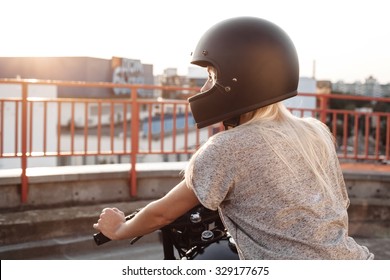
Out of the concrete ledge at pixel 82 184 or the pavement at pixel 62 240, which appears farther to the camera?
the concrete ledge at pixel 82 184

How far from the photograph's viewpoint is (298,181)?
1.42m

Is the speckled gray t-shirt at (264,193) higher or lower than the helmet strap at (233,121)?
lower

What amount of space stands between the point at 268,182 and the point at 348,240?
1.01 ft

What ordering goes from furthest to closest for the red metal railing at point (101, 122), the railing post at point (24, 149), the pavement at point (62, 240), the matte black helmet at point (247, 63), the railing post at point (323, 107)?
the railing post at point (323, 107)
the red metal railing at point (101, 122)
the railing post at point (24, 149)
the pavement at point (62, 240)
the matte black helmet at point (247, 63)

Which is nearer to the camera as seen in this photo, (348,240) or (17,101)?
(348,240)

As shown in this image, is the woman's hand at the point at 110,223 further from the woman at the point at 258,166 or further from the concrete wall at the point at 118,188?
the concrete wall at the point at 118,188

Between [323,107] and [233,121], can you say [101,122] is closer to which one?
[323,107]

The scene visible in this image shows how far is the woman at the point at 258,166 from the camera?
140 centimetres

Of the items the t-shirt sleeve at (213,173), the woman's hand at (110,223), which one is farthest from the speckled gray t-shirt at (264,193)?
the woman's hand at (110,223)

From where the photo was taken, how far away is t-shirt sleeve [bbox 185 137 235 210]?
1388mm

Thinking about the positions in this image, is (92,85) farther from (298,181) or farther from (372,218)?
(298,181)

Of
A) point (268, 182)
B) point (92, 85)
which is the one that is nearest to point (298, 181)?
point (268, 182)

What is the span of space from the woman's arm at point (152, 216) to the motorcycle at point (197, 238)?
6cm

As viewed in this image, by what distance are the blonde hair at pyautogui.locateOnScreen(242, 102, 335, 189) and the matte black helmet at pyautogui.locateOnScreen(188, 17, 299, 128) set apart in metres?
0.03
